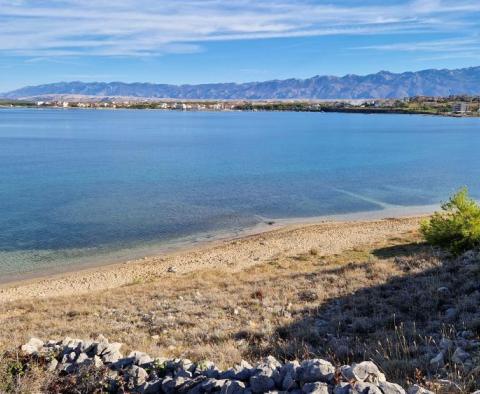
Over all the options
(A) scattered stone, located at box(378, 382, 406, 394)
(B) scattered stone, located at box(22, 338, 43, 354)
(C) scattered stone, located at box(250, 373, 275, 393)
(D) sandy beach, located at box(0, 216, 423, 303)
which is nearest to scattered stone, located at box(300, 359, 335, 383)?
(C) scattered stone, located at box(250, 373, 275, 393)

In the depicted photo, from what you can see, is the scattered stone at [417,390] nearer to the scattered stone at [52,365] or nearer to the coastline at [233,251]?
the scattered stone at [52,365]

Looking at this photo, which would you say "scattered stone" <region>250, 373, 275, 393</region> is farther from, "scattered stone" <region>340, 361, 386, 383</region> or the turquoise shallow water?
the turquoise shallow water

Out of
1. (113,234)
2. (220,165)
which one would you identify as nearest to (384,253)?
(113,234)

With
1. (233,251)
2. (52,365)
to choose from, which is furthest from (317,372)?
(233,251)

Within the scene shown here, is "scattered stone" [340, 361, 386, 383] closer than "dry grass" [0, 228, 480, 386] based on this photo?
Yes

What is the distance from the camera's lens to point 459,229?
20.6 metres

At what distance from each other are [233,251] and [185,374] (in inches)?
896

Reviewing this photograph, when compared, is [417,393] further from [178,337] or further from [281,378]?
[178,337]

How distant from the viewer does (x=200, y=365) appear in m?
7.93

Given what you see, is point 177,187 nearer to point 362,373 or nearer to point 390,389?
point 362,373

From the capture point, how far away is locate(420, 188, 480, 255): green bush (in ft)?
64.8

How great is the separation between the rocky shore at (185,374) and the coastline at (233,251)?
14.2 m

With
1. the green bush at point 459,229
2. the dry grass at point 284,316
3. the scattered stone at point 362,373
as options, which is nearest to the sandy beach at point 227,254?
the dry grass at point 284,316

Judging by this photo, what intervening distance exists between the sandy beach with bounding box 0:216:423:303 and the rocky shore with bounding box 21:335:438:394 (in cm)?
1382
